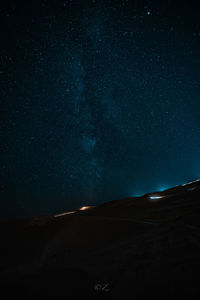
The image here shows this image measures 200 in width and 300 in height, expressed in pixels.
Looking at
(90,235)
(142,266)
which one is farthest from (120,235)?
(142,266)

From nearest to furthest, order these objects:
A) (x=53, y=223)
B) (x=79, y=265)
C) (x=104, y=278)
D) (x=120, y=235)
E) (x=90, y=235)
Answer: (x=104, y=278) < (x=79, y=265) < (x=120, y=235) < (x=90, y=235) < (x=53, y=223)

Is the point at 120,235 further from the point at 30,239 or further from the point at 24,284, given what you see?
the point at 30,239

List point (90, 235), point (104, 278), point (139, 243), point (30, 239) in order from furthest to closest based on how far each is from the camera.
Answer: point (30, 239) → point (90, 235) → point (139, 243) → point (104, 278)

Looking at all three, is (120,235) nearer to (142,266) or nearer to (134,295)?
(142,266)

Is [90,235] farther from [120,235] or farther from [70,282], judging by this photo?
[70,282]

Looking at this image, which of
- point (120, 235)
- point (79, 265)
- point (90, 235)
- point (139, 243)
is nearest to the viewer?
point (79, 265)

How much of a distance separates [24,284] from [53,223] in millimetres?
5428

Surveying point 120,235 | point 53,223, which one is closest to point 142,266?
point 120,235

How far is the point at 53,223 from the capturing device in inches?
303

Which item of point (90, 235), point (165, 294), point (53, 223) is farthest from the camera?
point (53, 223)

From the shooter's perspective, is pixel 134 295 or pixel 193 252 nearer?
pixel 134 295

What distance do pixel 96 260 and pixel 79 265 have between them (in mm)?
374

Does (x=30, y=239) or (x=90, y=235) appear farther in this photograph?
(x=30, y=239)

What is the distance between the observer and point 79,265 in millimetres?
3213
